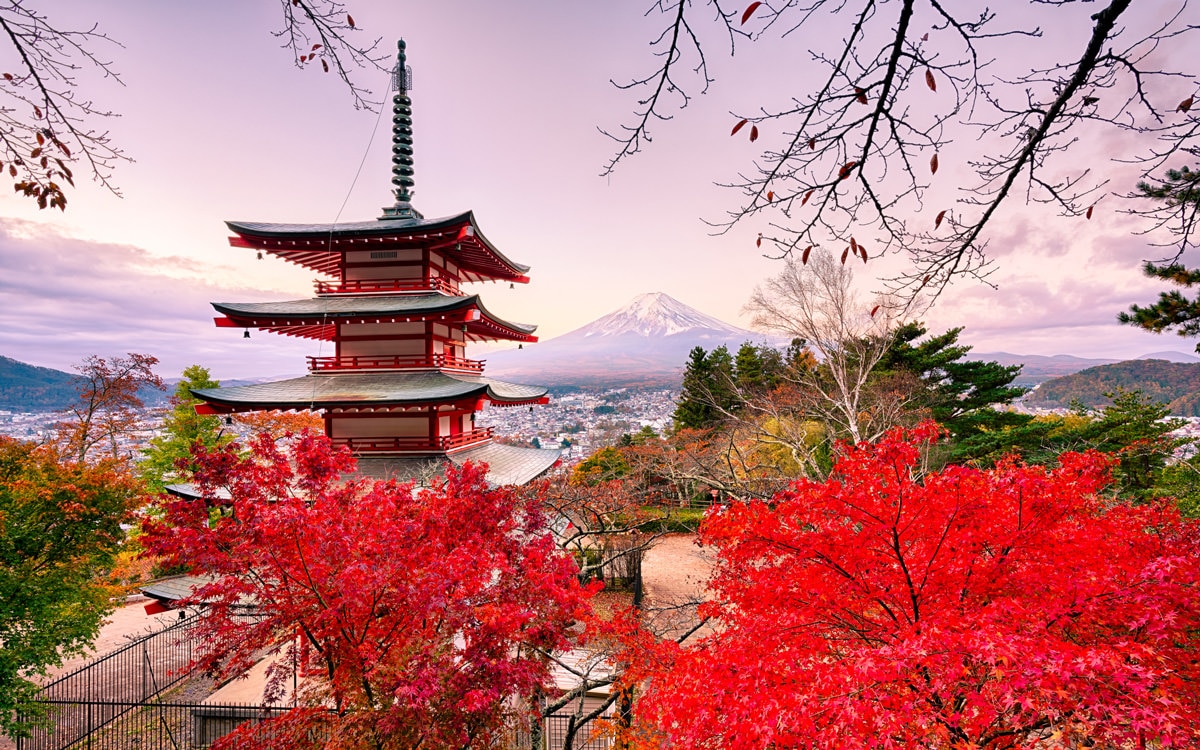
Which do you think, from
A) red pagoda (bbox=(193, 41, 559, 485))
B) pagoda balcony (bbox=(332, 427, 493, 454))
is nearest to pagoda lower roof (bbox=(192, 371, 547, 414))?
red pagoda (bbox=(193, 41, 559, 485))

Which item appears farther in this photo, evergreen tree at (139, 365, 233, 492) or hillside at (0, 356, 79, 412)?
hillside at (0, 356, 79, 412)

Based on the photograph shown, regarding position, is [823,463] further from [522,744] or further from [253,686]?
[253,686]

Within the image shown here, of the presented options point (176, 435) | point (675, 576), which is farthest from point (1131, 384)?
point (176, 435)

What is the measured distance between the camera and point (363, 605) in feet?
13.7

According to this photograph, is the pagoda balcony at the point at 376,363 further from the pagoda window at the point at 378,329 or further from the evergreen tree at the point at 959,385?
the evergreen tree at the point at 959,385

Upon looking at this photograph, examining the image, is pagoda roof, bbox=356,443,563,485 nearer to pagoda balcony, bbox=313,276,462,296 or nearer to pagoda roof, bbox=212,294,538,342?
pagoda roof, bbox=212,294,538,342

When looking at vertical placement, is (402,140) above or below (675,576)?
above

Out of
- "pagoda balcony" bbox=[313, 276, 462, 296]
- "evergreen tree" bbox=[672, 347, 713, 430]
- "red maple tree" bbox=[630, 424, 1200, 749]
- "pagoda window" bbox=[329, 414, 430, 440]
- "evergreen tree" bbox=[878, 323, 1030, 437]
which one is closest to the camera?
"red maple tree" bbox=[630, 424, 1200, 749]

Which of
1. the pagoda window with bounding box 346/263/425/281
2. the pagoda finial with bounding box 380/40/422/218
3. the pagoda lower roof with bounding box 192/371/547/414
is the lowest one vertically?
the pagoda lower roof with bounding box 192/371/547/414

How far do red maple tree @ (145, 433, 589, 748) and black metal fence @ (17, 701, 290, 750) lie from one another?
3485 mm

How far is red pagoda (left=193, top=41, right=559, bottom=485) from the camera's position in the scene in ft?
30.5

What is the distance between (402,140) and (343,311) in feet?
19.8

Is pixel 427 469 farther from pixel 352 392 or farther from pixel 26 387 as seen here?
pixel 26 387

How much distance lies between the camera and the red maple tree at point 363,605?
3814 mm
